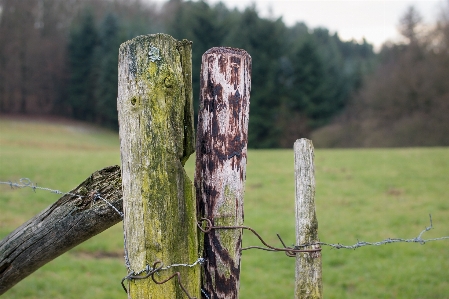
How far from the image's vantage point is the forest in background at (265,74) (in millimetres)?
28562

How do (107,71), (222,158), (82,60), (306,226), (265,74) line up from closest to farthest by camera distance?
(222,158)
(306,226)
(265,74)
(107,71)
(82,60)

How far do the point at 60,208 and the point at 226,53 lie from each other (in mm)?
1169

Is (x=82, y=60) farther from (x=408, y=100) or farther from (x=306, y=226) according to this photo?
(x=306, y=226)

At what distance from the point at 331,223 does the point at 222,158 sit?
26.5 feet

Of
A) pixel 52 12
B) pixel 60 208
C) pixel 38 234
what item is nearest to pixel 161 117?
pixel 60 208

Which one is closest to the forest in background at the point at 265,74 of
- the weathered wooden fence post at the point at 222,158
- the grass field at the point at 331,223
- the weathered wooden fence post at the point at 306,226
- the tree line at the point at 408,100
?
the tree line at the point at 408,100

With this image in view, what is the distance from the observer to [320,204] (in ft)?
36.5

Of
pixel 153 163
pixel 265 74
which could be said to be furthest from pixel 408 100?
pixel 153 163

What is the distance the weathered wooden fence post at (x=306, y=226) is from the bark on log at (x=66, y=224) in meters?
0.97

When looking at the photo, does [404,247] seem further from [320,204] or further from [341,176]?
[341,176]

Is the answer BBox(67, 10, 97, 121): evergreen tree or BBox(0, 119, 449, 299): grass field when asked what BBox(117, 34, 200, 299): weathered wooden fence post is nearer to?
BBox(0, 119, 449, 299): grass field

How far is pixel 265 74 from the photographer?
36.3m

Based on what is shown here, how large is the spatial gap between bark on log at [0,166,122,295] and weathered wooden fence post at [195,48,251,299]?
0.49 metres

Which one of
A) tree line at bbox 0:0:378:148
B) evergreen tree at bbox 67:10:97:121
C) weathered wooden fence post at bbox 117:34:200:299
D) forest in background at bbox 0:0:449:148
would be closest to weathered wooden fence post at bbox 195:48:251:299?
weathered wooden fence post at bbox 117:34:200:299
